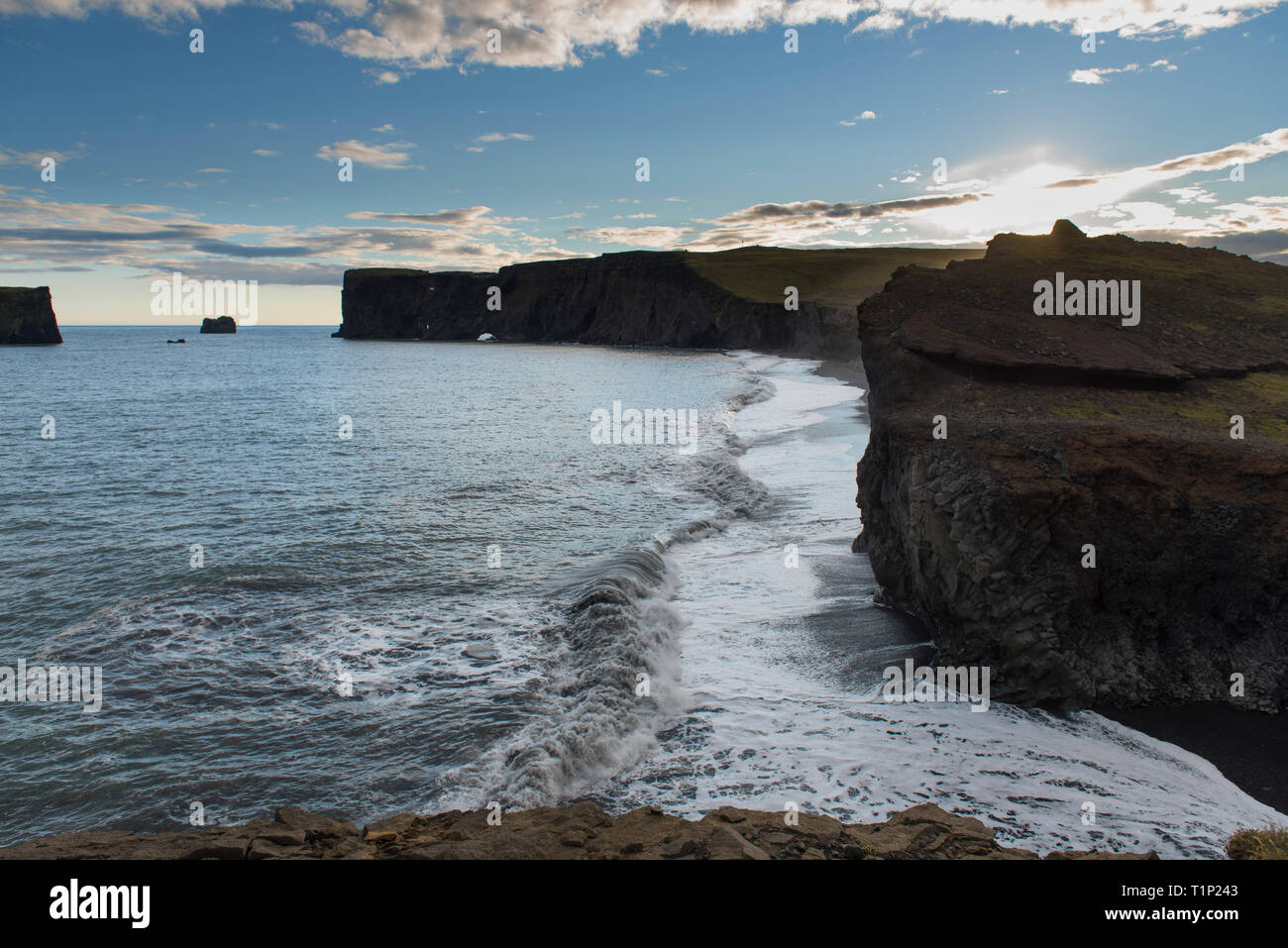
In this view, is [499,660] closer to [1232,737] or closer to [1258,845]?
[1258,845]

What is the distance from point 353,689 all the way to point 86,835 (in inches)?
181

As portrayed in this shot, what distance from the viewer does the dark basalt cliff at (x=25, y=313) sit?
146m

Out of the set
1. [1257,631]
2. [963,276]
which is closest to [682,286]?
[963,276]

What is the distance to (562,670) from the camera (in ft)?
36.4

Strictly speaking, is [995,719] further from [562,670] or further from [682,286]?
[682,286]

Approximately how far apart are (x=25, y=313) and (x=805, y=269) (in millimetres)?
152182

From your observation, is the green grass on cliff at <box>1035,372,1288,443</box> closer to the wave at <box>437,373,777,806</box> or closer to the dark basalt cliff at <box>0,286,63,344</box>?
the wave at <box>437,373,777,806</box>

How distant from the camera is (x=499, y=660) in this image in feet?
37.8

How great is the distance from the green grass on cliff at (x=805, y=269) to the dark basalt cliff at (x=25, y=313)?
12783 centimetres

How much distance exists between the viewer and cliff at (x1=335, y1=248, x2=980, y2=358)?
119188 mm
